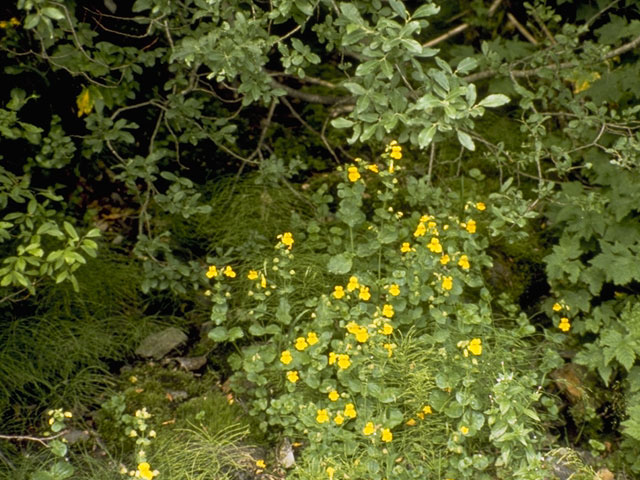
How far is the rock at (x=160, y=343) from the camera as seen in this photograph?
11.1 ft

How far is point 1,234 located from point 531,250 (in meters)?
2.61

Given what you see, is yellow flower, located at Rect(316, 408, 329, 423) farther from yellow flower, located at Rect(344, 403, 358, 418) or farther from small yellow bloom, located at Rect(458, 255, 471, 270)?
small yellow bloom, located at Rect(458, 255, 471, 270)

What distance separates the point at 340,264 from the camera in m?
3.23

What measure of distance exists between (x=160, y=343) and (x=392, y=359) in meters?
1.10

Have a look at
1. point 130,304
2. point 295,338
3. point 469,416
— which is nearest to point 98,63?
point 130,304

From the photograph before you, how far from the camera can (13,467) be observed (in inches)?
107

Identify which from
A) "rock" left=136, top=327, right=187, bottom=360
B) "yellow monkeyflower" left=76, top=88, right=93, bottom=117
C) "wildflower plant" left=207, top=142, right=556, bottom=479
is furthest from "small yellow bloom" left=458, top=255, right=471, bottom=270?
"yellow monkeyflower" left=76, top=88, right=93, bottom=117

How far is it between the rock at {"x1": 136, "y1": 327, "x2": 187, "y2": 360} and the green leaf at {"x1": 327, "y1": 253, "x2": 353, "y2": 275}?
0.80 m

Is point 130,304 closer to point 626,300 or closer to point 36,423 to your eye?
point 36,423

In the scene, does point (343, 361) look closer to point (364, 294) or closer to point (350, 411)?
point (350, 411)

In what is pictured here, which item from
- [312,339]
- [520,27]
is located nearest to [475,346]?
[312,339]

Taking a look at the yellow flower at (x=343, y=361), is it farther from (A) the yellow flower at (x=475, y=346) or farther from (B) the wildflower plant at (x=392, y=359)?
(A) the yellow flower at (x=475, y=346)

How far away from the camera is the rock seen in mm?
3387

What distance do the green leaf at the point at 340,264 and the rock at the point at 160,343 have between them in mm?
797
